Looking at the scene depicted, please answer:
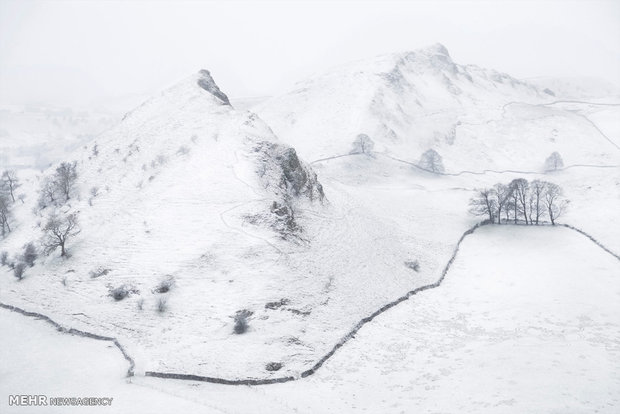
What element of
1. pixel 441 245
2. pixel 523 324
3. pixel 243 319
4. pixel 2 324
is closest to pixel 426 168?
pixel 441 245

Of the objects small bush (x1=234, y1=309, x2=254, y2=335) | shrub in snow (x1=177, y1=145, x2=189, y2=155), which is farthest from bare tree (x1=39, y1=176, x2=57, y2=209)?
small bush (x1=234, y1=309, x2=254, y2=335)

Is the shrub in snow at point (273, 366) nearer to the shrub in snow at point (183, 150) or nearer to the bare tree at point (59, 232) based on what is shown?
the bare tree at point (59, 232)

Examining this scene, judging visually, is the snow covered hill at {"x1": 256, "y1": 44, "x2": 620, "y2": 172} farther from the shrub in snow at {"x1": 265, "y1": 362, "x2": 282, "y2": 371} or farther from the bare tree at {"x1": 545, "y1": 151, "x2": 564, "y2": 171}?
the shrub in snow at {"x1": 265, "y1": 362, "x2": 282, "y2": 371}

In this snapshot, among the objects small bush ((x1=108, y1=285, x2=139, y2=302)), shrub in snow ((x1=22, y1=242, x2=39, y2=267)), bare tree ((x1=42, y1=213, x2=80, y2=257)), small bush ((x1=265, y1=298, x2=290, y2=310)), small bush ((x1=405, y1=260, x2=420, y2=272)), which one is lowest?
small bush ((x1=405, y1=260, x2=420, y2=272))

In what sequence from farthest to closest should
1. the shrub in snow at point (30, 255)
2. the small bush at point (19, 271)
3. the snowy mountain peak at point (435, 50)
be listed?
the snowy mountain peak at point (435, 50) → the shrub in snow at point (30, 255) → the small bush at point (19, 271)

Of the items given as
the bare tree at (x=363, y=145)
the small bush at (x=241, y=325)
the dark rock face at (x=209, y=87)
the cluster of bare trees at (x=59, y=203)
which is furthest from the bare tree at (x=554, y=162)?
the cluster of bare trees at (x=59, y=203)

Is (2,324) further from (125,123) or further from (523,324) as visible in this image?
(523,324)
